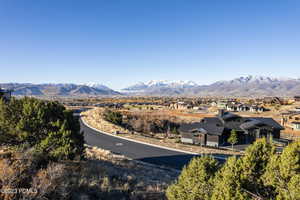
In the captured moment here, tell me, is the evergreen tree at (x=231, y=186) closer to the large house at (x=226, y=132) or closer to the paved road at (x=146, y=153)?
the paved road at (x=146, y=153)

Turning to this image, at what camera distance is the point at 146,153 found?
76.0 ft

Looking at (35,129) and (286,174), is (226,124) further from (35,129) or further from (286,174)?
(35,129)

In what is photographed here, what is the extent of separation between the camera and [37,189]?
20.5ft

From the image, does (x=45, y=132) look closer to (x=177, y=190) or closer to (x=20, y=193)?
(x=20, y=193)

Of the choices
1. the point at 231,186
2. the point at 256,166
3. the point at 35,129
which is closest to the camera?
the point at 231,186

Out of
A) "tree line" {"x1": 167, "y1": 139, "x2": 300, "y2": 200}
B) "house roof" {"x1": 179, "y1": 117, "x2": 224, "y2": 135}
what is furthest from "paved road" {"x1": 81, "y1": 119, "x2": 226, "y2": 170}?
"tree line" {"x1": 167, "y1": 139, "x2": 300, "y2": 200}

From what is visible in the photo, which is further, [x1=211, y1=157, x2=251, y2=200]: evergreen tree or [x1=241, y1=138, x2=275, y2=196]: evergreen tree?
[x1=241, y1=138, x2=275, y2=196]: evergreen tree

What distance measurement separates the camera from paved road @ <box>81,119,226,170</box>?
803 inches

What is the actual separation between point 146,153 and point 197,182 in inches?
665

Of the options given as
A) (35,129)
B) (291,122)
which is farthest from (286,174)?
(291,122)

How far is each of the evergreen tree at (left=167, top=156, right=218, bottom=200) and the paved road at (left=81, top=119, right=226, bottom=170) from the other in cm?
1199

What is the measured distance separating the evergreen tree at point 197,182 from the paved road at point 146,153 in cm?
1199

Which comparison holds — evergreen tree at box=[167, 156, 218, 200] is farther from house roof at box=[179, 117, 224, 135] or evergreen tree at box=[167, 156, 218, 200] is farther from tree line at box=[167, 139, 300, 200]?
house roof at box=[179, 117, 224, 135]

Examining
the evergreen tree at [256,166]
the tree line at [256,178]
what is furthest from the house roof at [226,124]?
the evergreen tree at [256,166]
